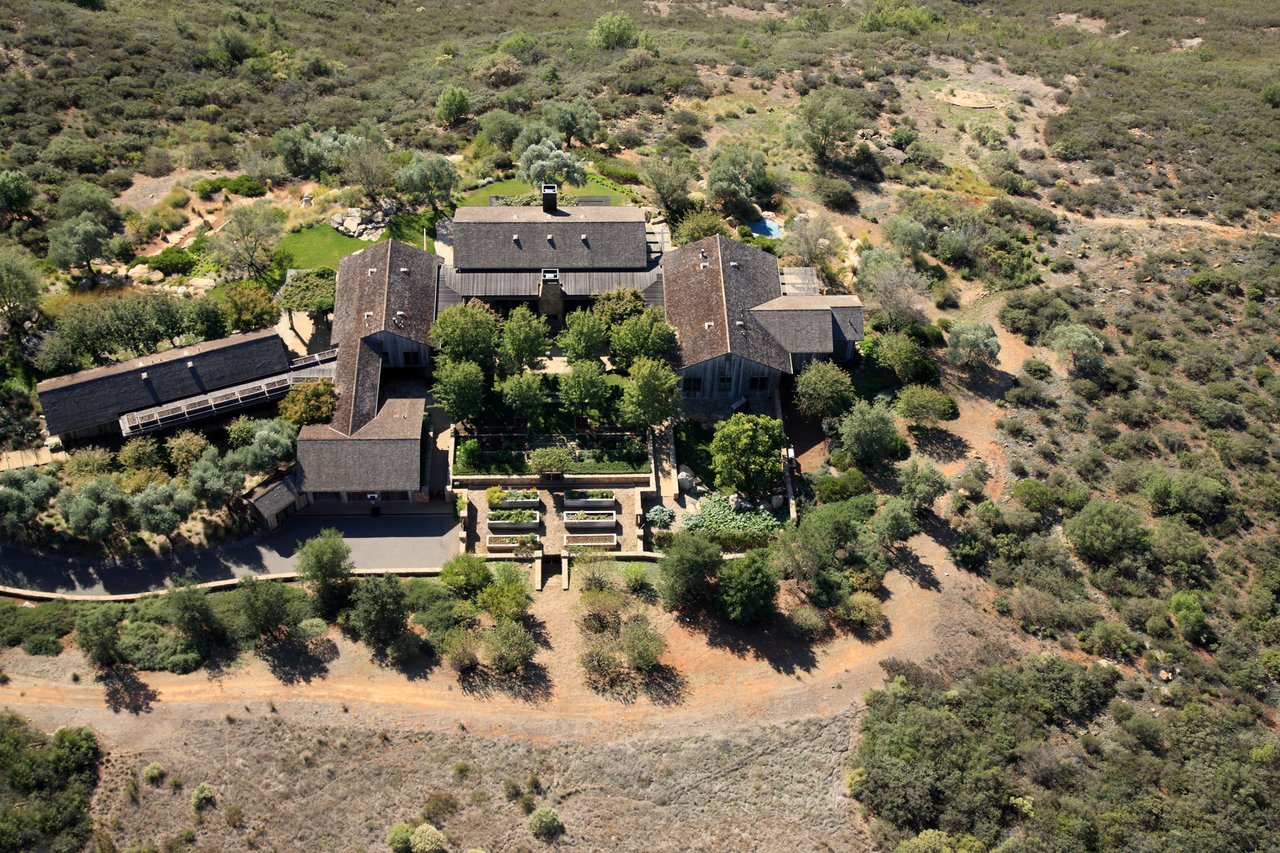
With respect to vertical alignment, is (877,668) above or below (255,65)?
below

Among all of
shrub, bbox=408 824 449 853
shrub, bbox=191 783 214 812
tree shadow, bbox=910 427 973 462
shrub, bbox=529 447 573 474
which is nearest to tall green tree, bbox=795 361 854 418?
tree shadow, bbox=910 427 973 462

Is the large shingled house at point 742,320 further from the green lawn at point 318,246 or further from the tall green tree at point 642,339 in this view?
the green lawn at point 318,246

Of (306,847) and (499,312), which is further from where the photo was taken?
(499,312)

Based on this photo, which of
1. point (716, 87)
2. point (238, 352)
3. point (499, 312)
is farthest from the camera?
point (716, 87)

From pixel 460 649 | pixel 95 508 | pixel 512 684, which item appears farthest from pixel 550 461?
pixel 95 508

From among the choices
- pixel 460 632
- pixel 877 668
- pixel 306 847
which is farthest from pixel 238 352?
pixel 877 668

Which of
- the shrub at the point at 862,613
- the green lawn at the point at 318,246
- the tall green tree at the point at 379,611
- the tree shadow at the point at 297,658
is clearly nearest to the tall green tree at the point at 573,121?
the green lawn at the point at 318,246

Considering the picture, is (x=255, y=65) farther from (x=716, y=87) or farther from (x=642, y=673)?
(x=642, y=673)

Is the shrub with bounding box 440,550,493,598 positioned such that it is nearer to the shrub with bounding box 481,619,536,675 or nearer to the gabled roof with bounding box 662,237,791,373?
the shrub with bounding box 481,619,536,675
